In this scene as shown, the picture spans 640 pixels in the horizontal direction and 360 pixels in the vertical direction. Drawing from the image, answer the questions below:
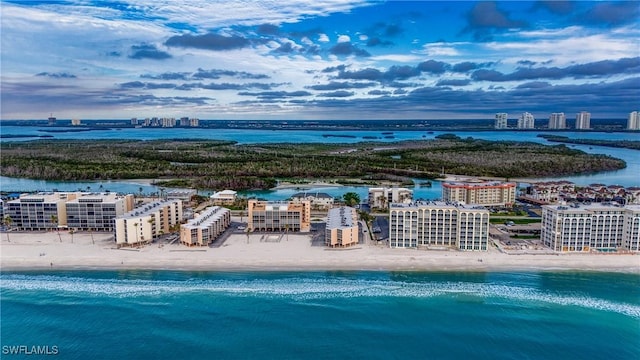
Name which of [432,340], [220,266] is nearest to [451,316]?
[432,340]

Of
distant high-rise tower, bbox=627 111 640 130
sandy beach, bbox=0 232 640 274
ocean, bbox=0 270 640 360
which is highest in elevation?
distant high-rise tower, bbox=627 111 640 130

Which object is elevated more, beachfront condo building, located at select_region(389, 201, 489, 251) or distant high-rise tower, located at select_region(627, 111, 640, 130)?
distant high-rise tower, located at select_region(627, 111, 640, 130)

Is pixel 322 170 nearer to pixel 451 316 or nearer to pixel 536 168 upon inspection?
pixel 536 168

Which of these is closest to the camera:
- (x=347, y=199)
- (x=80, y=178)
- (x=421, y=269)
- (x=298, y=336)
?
(x=298, y=336)

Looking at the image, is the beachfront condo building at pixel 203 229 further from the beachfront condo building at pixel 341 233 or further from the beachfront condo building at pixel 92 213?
the beachfront condo building at pixel 341 233

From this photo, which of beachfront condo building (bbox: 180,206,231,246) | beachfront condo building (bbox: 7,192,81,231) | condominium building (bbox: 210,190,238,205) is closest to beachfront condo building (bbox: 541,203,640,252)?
beachfront condo building (bbox: 180,206,231,246)

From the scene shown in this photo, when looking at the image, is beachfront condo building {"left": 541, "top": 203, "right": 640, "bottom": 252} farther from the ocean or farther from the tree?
the tree

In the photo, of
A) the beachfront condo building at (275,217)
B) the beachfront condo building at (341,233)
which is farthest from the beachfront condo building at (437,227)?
the beachfront condo building at (275,217)
